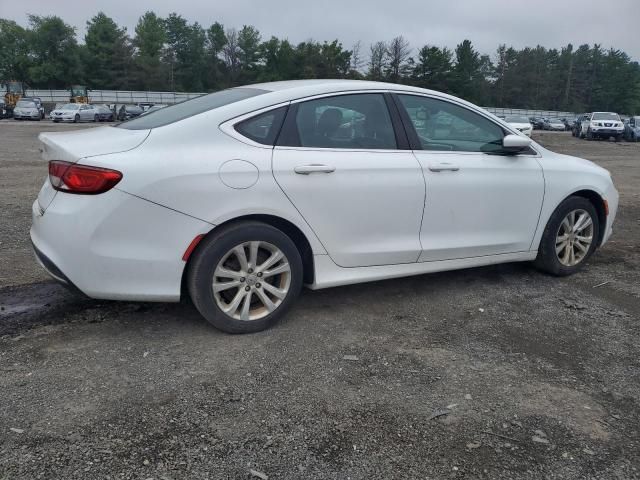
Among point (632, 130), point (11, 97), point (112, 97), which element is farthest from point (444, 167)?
point (112, 97)

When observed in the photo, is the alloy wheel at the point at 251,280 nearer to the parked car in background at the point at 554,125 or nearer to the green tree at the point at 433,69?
the parked car in background at the point at 554,125

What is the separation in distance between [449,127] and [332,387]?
2.33 meters

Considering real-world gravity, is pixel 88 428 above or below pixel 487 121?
below

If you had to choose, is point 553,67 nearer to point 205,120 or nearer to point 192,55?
point 192,55

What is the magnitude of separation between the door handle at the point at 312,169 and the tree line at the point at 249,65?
75481 mm

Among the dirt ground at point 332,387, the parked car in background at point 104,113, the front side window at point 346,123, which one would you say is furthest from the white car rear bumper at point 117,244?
the parked car in background at point 104,113

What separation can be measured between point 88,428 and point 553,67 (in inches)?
4921

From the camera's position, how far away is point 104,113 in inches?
1558

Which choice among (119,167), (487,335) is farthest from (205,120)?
(487,335)

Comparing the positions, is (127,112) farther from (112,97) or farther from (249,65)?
(249,65)

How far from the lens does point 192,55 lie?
291ft

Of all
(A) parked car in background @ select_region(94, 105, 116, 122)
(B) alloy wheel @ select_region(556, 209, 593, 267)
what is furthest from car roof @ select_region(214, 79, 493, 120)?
(A) parked car in background @ select_region(94, 105, 116, 122)

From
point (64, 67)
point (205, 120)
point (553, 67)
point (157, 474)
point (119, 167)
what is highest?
point (553, 67)

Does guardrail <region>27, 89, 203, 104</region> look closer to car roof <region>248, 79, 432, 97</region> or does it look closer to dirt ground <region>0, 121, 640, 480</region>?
car roof <region>248, 79, 432, 97</region>
